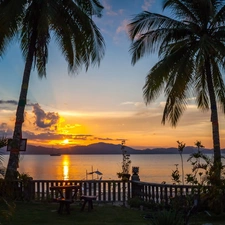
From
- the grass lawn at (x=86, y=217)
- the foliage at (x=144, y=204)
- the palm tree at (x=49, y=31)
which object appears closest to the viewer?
the grass lawn at (x=86, y=217)

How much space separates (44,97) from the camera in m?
16.8

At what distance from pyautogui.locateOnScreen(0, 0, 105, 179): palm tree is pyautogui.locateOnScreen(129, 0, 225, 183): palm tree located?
5.62ft

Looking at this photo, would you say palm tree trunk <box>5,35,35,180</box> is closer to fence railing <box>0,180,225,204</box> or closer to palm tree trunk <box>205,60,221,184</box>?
fence railing <box>0,180,225,204</box>

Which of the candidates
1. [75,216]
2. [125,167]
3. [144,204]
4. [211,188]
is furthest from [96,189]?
[211,188]

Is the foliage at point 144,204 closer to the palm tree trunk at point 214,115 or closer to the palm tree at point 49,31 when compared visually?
the palm tree trunk at point 214,115

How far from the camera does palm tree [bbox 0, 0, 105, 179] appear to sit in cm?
1305

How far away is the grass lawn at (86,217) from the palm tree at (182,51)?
3572 mm

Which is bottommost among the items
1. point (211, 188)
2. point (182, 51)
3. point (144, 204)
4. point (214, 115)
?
point (144, 204)

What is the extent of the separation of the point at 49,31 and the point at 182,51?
5.35 meters

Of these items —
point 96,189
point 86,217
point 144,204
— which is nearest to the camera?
point 86,217

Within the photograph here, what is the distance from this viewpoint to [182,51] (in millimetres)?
13977

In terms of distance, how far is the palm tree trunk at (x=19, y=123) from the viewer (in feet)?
44.3

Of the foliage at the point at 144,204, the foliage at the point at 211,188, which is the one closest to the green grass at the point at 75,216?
the foliage at the point at 144,204

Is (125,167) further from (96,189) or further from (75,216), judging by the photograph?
(75,216)
